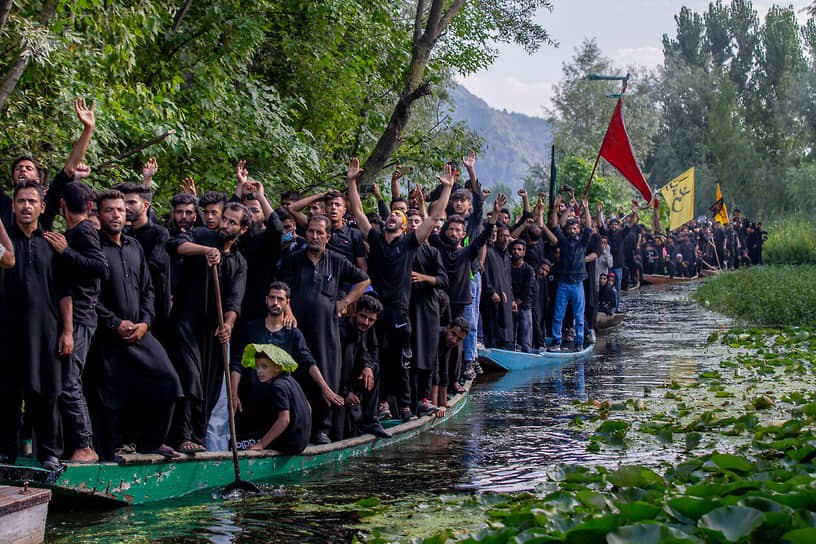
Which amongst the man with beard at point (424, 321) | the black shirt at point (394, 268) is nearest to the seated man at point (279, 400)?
the black shirt at point (394, 268)

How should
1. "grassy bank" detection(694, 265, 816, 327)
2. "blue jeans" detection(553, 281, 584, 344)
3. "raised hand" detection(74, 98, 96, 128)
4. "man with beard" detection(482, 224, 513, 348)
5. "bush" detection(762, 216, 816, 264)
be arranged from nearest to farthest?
"raised hand" detection(74, 98, 96, 128) → "man with beard" detection(482, 224, 513, 348) → "blue jeans" detection(553, 281, 584, 344) → "grassy bank" detection(694, 265, 816, 327) → "bush" detection(762, 216, 816, 264)

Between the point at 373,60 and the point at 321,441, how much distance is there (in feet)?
39.1

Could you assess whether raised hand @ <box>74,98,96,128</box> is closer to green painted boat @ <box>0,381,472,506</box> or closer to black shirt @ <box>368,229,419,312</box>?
green painted boat @ <box>0,381,472,506</box>

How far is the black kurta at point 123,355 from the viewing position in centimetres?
711

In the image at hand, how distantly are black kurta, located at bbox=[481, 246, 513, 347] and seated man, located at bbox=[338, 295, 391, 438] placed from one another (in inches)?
201

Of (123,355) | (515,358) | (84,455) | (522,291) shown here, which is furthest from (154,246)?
(522,291)

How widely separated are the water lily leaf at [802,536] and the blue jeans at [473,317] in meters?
8.34

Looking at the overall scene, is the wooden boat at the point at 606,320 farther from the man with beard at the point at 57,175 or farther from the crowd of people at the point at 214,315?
the man with beard at the point at 57,175

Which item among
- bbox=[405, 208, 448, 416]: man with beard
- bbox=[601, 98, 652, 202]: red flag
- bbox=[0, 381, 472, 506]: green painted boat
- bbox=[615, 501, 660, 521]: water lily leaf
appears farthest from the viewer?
bbox=[601, 98, 652, 202]: red flag

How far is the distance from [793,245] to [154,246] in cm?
3324

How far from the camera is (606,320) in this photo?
65.2 ft

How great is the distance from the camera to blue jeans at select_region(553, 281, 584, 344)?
16281 millimetres

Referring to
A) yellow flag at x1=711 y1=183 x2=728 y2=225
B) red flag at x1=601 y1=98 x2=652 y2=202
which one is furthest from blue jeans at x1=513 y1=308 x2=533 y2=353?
yellow flag at x1=711 y1=183 x2=728 y2=225

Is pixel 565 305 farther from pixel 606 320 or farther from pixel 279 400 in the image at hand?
pixel 279 400
